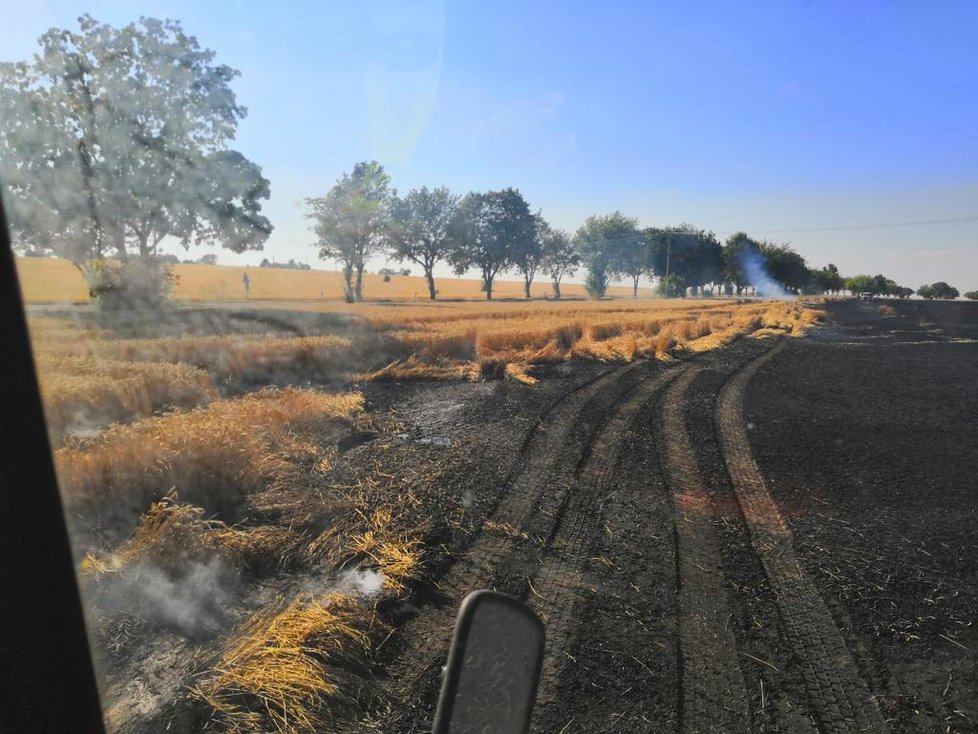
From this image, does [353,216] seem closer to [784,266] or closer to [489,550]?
[489,550]

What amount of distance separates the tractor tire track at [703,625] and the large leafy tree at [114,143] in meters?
16.0

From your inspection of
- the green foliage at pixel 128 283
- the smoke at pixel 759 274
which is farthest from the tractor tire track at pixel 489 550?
the smoke at pixel 759 274

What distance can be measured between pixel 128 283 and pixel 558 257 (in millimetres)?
73971

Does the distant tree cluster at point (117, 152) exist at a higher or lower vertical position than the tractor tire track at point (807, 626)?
higher

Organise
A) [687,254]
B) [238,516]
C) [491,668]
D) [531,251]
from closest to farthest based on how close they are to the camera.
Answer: [491,668]
[238,516]
[531,251]
[687,254]

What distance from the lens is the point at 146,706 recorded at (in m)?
2.83

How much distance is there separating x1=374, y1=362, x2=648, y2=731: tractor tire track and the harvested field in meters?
0.02

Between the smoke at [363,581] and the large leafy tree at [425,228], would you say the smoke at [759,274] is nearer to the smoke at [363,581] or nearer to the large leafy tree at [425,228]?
the large leafy tree at [425,228]

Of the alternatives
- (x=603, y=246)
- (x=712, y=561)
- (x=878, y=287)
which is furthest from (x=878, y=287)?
(x=712, y=561)

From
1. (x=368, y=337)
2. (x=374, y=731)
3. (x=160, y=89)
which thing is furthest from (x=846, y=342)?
(x=160, y=89)

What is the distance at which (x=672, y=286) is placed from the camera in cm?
8275

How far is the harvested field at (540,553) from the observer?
3.01 m

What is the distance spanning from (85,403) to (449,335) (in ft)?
35.3

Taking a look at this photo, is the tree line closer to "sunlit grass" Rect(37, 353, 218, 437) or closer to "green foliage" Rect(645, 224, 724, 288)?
"sunlit grass" Rect(37, 353, 218, 437)
